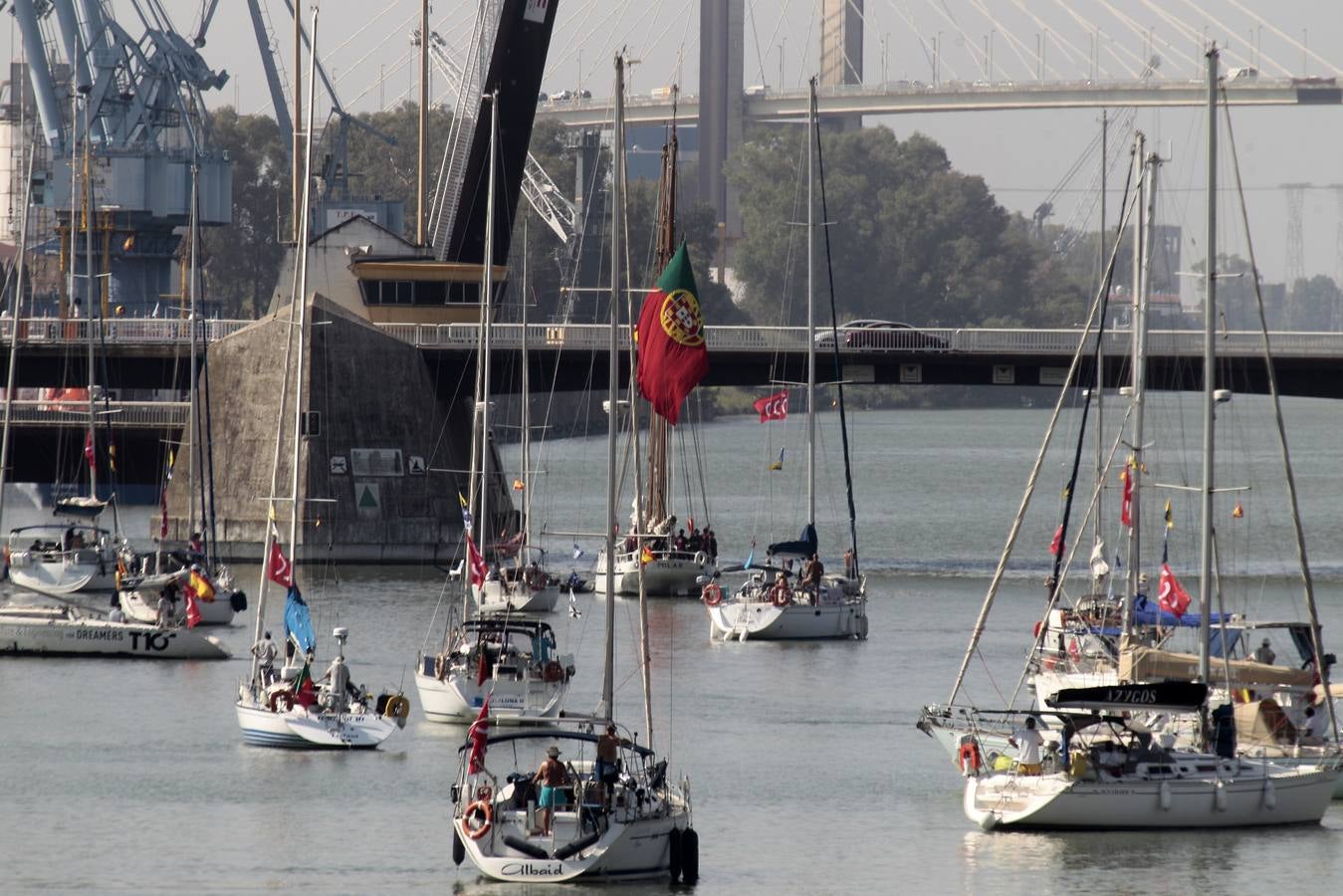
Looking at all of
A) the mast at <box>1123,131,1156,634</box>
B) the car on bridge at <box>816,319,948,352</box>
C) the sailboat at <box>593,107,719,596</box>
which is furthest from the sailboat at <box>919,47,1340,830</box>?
the car on bridge at <box>816,319,948,352</box>

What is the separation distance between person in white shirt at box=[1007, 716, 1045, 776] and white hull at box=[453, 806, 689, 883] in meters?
6.60

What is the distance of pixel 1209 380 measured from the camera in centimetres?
3538

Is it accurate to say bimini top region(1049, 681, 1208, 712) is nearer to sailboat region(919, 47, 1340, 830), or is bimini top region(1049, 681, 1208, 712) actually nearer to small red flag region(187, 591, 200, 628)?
sailboat region(919, 47, 1340, 830)

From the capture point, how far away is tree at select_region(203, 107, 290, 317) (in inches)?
6334

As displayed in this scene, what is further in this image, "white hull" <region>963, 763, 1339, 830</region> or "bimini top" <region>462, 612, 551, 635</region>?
"bimini top" <region>462, 612, 551, 635</region>

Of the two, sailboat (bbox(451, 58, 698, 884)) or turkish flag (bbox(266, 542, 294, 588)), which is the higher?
turkish flag (bbox(266, 542, 294, 588))

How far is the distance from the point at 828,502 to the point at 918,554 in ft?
73.4

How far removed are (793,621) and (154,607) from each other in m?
14.6

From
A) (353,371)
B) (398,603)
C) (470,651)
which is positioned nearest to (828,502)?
(353,371)

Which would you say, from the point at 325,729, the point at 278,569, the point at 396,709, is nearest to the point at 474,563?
the point at 278,569

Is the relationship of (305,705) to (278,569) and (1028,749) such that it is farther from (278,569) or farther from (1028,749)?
(1028,749)

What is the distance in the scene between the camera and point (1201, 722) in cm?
3381

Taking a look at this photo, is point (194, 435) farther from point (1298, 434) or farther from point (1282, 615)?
point (1298, 434)

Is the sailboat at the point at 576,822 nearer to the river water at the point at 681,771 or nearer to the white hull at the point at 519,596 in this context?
the river water at the point at 681,771
